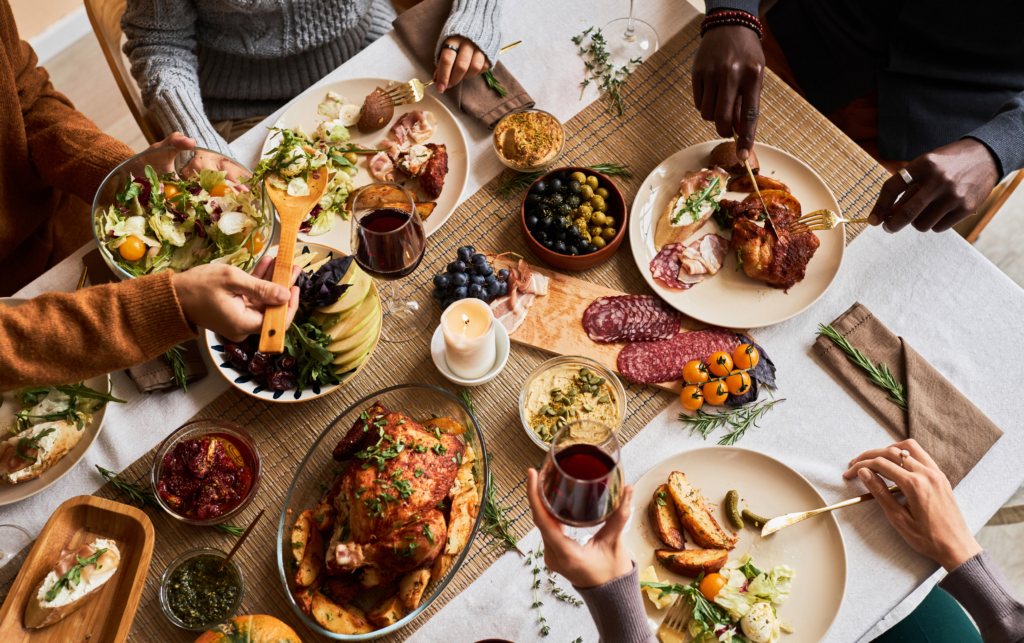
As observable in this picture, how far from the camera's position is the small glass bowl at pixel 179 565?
158cm

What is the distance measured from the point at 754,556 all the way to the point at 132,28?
2642mm

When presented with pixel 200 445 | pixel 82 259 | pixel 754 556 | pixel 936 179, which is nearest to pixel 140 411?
pixel 200 445

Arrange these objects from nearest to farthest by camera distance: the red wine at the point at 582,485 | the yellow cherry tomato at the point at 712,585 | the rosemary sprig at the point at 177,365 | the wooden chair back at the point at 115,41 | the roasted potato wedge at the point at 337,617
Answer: the red wine at the point at 582,485
the roasted potato wedge at the point at 337,617
the yellow cherry tomato at the point at 712,585
the rosemary sprig at the point at 177,365
the wooden chair back at the point at 115,41

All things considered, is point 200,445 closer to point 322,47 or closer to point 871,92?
point 322,47

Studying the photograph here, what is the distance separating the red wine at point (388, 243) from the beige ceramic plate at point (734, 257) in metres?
0.73

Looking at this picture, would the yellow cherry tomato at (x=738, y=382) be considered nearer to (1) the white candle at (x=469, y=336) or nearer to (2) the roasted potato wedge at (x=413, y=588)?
(1) the white candle at (x=469, y=336)

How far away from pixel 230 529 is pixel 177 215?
3.00 ft

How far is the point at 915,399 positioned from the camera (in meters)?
1.82

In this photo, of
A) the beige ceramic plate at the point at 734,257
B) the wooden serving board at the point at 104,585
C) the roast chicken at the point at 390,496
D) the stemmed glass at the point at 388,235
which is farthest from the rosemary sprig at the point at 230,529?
the beige ceramic plate at the point at 734,257

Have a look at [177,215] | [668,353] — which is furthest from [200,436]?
[668,353]

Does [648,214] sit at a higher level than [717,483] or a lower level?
higher

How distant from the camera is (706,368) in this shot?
185 cm

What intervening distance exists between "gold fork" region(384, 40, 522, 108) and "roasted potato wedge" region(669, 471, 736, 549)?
1.49m

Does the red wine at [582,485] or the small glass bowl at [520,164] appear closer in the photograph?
the red wine at [582,485]
